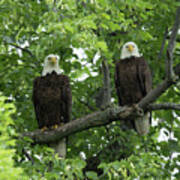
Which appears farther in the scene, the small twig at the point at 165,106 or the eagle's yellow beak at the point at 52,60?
the eagle's yellow beak at the point at 52,60

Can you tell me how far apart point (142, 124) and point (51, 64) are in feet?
5.80

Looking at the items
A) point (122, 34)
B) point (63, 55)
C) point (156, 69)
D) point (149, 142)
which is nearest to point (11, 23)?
point (63, 55)

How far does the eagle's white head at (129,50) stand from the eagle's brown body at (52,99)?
114 centimetres

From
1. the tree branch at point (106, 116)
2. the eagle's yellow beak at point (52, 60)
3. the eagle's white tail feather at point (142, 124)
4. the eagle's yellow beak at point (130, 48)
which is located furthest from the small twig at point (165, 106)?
the eagle's yellow beak at point (52, 60)

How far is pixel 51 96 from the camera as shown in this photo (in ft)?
23.1

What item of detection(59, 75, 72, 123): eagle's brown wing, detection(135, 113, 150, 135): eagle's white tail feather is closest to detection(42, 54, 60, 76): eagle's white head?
detection(59, 75, 72, 123): eagle's brown wing

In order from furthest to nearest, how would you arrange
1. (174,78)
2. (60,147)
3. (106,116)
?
(60,147) < (106,116) < (174,78)

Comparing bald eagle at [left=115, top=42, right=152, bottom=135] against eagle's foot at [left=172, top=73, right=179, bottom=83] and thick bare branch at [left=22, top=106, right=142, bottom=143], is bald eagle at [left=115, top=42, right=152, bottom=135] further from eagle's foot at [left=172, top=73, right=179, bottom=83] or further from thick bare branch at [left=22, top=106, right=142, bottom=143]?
eagle's foot at [left=172, top=73, right=179, bottom=83]

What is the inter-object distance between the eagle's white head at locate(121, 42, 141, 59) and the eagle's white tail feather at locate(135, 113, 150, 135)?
1.08 m

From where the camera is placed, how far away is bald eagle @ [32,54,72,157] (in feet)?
22.8

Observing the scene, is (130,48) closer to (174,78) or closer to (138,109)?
(138,109)

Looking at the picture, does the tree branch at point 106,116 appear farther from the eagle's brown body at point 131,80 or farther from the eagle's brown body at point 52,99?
the eagle's brown body at point 131,80

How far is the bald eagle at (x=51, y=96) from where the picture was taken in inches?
274

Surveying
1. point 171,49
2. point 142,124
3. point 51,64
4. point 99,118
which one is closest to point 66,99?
point 51,64
